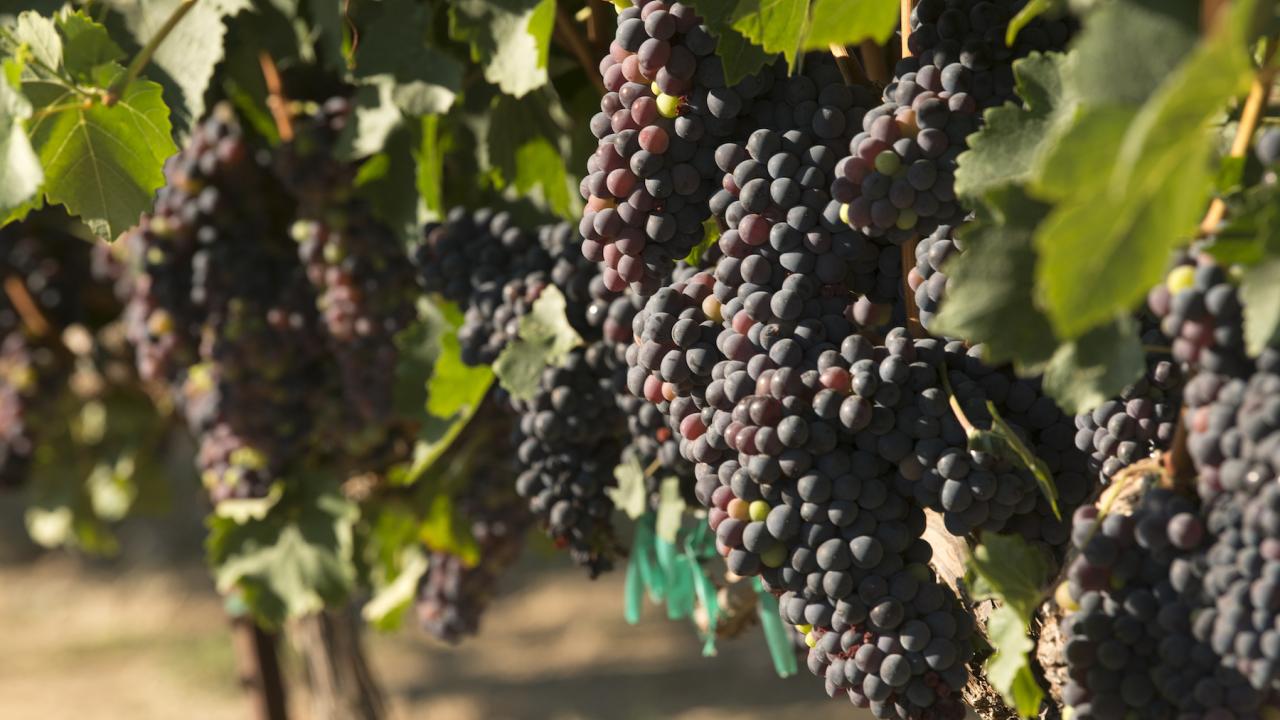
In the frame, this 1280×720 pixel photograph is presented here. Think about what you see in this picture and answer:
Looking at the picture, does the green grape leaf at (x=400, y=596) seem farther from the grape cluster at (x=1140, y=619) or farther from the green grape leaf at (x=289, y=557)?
the grape cluster at (x=1140, y=619)

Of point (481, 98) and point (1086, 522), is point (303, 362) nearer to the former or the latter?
point (481, 98)

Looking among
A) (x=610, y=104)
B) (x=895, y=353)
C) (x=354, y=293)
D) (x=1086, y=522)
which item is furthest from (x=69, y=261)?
(x=1086, y=522)

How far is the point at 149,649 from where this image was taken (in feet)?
17.8

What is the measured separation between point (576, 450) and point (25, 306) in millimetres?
1492

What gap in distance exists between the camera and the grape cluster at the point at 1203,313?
70 centimetres

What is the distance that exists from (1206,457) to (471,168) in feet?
3.27

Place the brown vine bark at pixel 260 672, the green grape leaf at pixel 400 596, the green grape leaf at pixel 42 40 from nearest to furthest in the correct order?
1. the green grape leaf at pixel 42 40
2. the green grape leaf at pixel 400 596
3. the brown vine bark at pixel 260 672

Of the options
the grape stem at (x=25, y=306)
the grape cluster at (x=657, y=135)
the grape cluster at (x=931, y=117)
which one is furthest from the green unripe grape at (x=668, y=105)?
the grape stem at (x=25, y=306)

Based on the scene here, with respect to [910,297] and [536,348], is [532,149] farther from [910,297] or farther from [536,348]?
[910,297]

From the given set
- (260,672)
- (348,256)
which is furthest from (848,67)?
(260,672)

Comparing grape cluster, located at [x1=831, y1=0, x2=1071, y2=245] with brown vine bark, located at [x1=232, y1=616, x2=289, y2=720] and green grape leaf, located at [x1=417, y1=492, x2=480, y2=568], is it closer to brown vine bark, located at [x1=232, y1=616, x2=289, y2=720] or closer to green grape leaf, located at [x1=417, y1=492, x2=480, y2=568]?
green grape leaf, located at [x1=417, y1=492, x2=480, y2=568]

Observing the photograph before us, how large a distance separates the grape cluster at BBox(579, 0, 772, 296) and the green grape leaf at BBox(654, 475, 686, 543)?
0.35m

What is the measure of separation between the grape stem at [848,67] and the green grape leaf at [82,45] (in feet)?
1.87

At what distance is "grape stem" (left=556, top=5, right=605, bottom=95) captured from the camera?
129 cm
